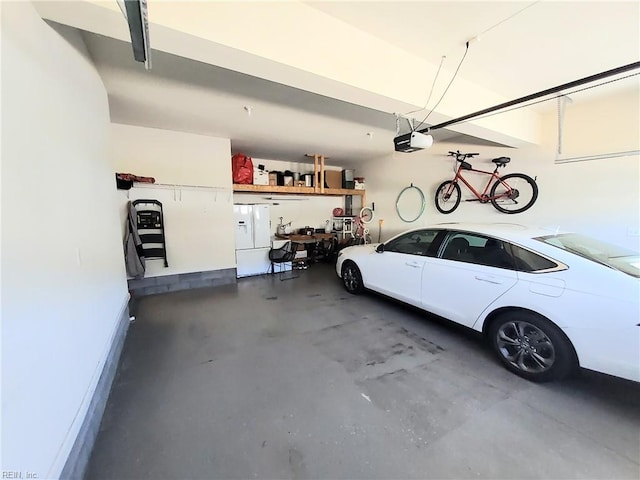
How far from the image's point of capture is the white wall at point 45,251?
990mm

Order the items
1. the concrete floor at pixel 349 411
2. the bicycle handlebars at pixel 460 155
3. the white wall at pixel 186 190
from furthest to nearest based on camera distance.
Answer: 1. the bicycle handlebars at pixel 460 155
2. the white wall at pixel 186 190
3. the concrete floor at pixel 349 411

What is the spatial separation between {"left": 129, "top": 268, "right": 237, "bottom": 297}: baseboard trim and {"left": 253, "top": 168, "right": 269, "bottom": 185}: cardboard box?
6.10ft

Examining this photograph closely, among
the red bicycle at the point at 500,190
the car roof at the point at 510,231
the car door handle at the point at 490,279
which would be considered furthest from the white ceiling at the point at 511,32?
the car door handle at the point at 490,279

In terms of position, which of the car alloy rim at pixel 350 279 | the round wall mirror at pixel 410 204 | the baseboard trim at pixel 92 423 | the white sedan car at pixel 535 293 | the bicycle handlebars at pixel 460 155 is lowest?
the baseboard trim at pixel 92 423

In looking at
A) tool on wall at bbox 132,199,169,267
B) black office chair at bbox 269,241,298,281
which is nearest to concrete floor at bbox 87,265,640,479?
tool on wall at bbox 132,199,169,267

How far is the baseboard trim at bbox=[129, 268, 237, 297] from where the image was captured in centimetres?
435

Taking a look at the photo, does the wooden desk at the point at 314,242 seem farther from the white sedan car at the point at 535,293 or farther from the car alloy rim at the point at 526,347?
the car alloy rim at the point at 526,347

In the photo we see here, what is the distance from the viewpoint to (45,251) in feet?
4.13

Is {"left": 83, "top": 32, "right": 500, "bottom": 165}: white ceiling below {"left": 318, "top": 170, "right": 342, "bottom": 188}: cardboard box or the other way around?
the other way around

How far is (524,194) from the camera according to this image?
13.5 feet

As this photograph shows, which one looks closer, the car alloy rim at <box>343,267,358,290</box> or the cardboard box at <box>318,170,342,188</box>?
the car alloy rim at <box>343,267,358,290</box>

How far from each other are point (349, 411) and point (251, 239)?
13.8 ft

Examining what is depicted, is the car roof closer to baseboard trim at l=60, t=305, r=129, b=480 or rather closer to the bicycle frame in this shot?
the bicycle frame

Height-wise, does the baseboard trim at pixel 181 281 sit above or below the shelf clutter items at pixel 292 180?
below
